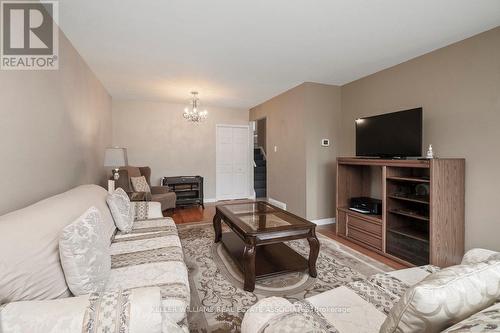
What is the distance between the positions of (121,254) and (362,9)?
2831 millimetres

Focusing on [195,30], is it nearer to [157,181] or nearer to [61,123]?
[61,123]

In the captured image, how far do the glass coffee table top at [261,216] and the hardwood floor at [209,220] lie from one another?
1.14 meters

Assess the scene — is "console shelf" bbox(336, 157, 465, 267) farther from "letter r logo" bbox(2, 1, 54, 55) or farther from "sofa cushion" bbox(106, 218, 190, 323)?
"letter r logo" bbox(2, 1, 54, 55)

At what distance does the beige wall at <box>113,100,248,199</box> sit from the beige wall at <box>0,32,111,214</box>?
179cm

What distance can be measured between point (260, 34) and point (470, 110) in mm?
2380

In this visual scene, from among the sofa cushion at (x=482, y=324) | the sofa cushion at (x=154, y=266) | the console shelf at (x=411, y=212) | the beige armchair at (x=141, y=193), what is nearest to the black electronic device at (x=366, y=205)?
the console shelf at (x=411, y=212)

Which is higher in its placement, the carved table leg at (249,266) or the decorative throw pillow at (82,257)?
the decorative throw pillow at (82,257)

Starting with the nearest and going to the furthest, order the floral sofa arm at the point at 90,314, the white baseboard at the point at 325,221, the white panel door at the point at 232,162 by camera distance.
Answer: the floral sofa arm at the point at 90,314 → the white baseboard at the point at 325,221 → the white panel door at the point at 232,162

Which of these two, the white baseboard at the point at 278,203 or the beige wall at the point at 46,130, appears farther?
the white baseboard at the point at 278,203

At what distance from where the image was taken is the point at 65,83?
2.43m

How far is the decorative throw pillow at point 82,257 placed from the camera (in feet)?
3.75

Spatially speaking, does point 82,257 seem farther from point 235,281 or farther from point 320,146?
point 320,146

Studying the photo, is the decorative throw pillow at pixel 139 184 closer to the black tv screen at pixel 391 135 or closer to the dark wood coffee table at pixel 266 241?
the dark wood coffee table at pixel 266 241

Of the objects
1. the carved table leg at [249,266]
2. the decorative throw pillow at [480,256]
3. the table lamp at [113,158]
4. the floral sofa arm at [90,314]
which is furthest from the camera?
the table lamp at [113,158]
